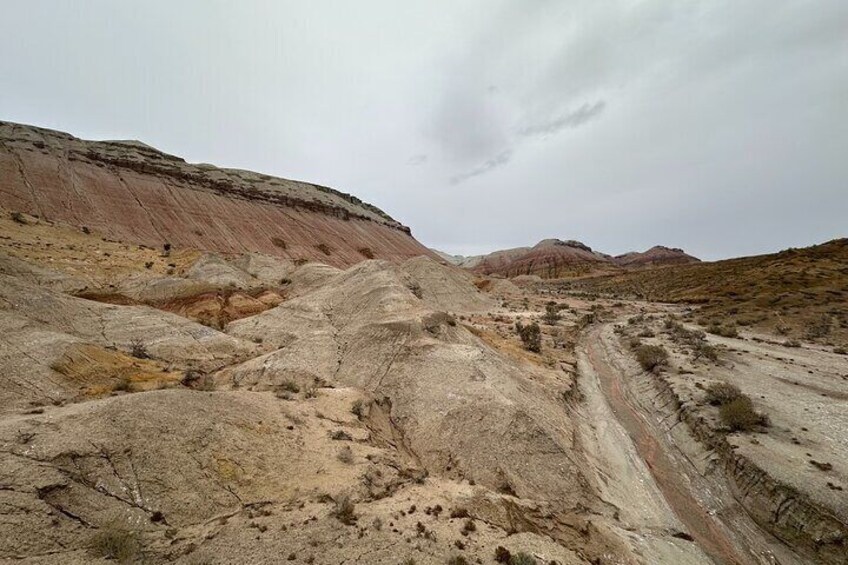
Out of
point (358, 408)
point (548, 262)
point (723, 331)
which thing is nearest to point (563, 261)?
point (548, 262)

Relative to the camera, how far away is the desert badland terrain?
8617 mm

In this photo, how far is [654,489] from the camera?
1406 centimetres

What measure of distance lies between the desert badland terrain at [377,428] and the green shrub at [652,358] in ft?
0.49

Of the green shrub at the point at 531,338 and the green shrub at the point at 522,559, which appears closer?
the green shrub at the point at 522,559

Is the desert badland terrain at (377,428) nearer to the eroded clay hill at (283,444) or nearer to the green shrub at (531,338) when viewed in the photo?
the eroded clay hill at (283,444)

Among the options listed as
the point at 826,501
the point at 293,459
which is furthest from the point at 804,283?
the point at 293,459

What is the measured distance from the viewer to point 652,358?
24.3m

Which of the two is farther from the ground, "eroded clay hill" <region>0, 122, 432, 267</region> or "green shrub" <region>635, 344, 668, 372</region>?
"eroded clay hill" <region>0, 122, 432, 267</region>

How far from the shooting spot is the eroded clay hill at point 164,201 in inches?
1843

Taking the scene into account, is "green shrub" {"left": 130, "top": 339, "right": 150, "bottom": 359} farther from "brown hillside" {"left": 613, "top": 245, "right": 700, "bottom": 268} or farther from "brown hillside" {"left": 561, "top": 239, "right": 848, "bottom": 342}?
"brown hillside" {"left": 613, "top": 245, "right": 700, "bottom": 268}

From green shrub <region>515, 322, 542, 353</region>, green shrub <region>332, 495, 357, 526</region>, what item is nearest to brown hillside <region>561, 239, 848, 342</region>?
green shrub <region>515, 322, 542, 353</region>

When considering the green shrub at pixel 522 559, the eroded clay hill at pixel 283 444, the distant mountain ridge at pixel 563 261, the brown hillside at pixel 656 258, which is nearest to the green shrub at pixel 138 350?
the eroded clay hill at pixel 283 444

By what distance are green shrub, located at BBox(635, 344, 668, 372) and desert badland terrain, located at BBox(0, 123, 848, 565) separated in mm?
150

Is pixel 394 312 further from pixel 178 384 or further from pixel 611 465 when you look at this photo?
pixel 611 465
